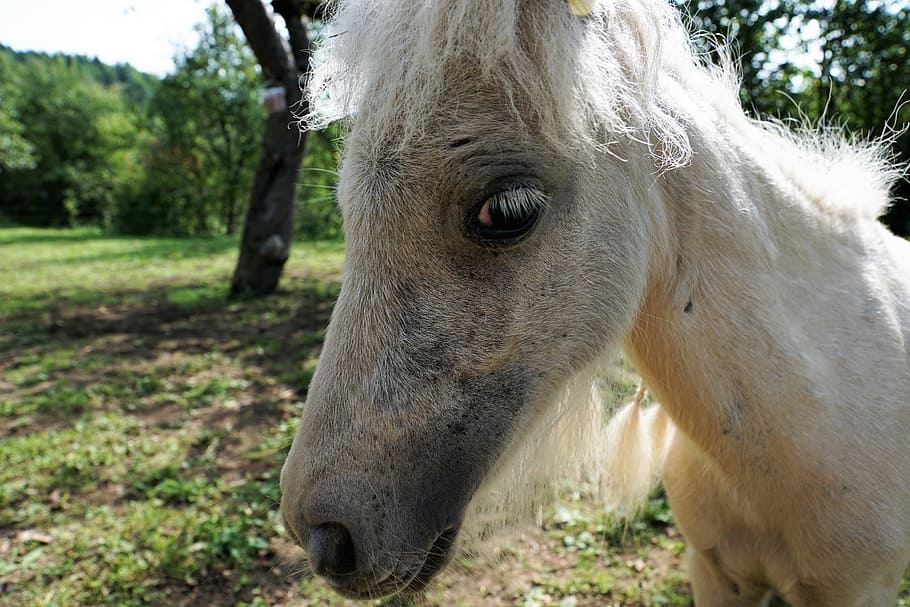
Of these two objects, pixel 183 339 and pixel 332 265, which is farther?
pixel 332 265

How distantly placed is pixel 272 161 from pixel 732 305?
809 cm

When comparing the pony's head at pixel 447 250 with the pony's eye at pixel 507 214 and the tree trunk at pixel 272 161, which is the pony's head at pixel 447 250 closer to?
the pony's eye at pixel 507 214

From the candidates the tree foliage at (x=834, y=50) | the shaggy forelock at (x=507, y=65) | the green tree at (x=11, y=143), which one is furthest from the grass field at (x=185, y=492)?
the green tree at (x=11, y=143)

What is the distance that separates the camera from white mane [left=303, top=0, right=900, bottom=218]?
1181 mm

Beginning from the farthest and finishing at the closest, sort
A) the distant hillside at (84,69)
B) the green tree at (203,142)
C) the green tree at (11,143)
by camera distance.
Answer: the distant hillside at (84,69)
the green tree at (11,143)
the green tree at (203,142)

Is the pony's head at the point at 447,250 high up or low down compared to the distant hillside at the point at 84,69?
down

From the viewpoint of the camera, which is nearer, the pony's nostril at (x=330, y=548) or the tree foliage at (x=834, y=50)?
the pony's nostril at (x=330, y=548)

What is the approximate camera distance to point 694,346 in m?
1.51

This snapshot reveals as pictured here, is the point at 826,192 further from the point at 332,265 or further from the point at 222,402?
the point at 332,265

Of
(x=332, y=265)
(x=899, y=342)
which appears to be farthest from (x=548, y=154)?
(x=332, y=265)

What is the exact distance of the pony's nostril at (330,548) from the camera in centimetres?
118

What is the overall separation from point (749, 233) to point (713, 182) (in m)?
0.18

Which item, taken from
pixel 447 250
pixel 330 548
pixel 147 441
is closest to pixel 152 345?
pixel 147 441

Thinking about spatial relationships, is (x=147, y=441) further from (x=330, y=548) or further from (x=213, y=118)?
(x=213, y=118)
